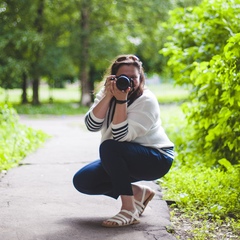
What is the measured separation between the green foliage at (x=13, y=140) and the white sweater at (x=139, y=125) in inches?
100

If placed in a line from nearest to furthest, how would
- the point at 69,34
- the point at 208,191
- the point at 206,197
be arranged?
the point at 206,197
the point at 208,191
the point at 69,34

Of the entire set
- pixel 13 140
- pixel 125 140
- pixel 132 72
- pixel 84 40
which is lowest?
pixel 13 140

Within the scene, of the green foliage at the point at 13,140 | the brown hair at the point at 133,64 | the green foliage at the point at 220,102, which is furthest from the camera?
the green foliage at the point at 13,140

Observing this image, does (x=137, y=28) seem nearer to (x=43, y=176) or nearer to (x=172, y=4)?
(x=172, y=4)

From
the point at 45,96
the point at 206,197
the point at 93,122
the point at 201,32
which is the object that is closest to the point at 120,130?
the point at 93,122

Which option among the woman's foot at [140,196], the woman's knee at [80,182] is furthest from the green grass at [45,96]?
the woman's foot at [140,196]

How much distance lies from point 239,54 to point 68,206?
6.31ft

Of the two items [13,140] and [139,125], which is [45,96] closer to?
[13,140]

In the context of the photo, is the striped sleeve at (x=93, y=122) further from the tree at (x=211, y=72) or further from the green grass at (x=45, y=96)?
the green grass at (x=45, y=96)

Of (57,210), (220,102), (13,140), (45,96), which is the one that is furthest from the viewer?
(45,96)

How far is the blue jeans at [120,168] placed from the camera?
363 cm

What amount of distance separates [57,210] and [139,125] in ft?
3.51

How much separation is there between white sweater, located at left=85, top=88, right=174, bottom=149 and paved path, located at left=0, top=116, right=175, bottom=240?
627 mm

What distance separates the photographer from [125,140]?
3.67 meters
